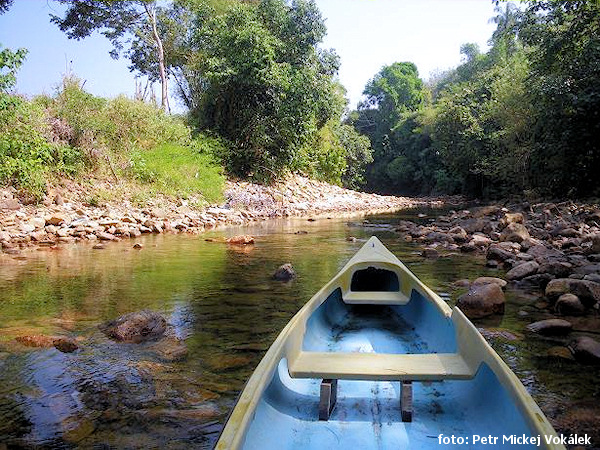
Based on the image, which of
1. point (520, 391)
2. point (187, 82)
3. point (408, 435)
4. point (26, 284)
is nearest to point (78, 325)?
point (26, 284)

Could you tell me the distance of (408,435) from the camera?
221cm

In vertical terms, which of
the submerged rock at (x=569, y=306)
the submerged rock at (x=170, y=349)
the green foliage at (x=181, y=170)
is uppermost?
the green foliage at (x=181, y=170)

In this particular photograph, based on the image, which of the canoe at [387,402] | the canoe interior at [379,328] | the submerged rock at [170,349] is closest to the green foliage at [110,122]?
the submerged rock at [170,349]

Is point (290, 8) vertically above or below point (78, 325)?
above

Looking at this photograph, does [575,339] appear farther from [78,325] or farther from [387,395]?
[78,325]

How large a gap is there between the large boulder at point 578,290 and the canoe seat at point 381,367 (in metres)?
2.87

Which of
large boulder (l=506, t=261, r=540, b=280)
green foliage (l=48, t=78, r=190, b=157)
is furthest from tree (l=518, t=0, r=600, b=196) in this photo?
green foliage (l=48, t=78, r=190, b=157)

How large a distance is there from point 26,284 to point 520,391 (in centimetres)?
583

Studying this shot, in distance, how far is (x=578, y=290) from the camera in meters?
4.80

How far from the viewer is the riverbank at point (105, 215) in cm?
945

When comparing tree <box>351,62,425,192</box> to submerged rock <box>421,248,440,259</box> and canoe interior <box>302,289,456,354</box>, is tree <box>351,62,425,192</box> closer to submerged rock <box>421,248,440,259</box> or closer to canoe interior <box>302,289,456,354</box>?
submerged rock <box>421,248,440,259</box>

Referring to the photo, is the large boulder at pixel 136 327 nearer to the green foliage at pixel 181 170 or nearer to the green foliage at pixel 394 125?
the green foliage at pixel 181 170

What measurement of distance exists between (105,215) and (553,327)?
9646mm

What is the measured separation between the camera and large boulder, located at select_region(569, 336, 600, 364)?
3428 millimetres
